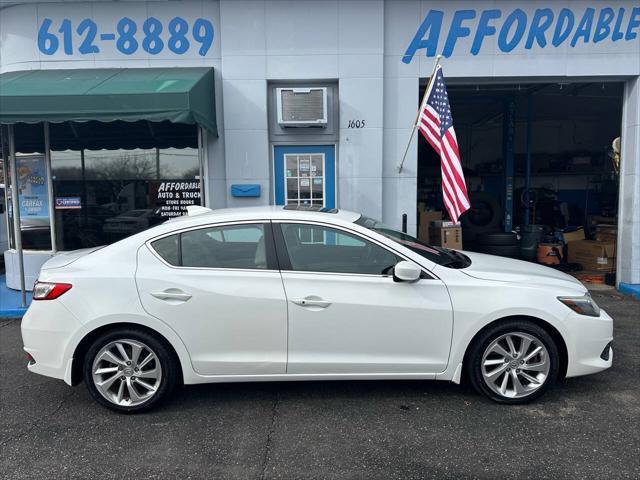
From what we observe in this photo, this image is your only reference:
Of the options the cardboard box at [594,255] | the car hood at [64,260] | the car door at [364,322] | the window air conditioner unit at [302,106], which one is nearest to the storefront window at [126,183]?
the window air conditioner unit at [302,106]

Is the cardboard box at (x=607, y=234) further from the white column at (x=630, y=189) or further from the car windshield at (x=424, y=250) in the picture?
the car windshield at (x=424, y=250)

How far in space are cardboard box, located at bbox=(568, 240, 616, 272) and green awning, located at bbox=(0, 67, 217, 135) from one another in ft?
24.8

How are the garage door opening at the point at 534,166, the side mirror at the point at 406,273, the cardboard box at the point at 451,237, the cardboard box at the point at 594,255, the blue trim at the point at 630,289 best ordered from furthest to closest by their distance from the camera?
the garage door opening at the point at 534,166 → the cardboard box at the point at 594,255 → the cardboard box at the point at 451,237 → the blue trim at the point at 630,289 → the side mirror at the point at 406,273

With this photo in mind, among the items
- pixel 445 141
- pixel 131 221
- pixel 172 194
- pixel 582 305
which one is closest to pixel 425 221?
pixel 445 141

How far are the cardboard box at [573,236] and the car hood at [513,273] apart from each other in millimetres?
6746

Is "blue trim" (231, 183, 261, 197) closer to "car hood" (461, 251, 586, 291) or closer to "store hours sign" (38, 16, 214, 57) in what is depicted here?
"store hours sign" (38, 16, 214, 57)

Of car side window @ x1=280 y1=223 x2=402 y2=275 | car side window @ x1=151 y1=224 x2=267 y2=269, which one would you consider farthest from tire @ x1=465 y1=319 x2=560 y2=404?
car side window @ x1=151 y1=224 x2=267 y2=269

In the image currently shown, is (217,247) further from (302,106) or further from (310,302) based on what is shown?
(302,106)

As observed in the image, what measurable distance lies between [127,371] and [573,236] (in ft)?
32.0

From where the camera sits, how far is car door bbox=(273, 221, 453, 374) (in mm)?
3578

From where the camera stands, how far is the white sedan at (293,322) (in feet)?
11.7

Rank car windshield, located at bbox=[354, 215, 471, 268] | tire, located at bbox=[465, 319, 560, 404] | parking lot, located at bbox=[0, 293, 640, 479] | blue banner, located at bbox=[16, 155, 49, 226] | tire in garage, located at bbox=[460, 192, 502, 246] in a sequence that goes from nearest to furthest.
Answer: parking lot, located at bbox=[0, 293, 640, 479], tire, located at bbox=[465, 319, 560, 404], car windshield, located at bbox=[354, 215, 471, 268], blue banner, located at bbox=[16, 155, 49, 226], tire in garage, located at bbox=[460, 192, 502, 246]

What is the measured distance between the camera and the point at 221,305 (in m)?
3.57

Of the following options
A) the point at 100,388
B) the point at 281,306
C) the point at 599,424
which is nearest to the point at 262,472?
the point at 281,306
